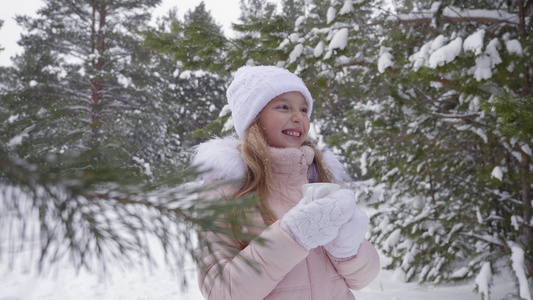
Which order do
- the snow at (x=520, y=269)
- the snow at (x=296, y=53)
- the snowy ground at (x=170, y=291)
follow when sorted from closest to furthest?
the snow at (x=520, y=269)
the snow at (x=296, y=53)
the snowy ground at (x=170, y=291)

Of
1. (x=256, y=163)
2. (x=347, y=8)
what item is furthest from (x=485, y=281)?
→ (x=256, y=163)

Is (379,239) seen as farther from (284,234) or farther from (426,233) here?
(284,234)

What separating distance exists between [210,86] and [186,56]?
1638cm

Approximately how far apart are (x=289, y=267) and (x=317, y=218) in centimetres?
23

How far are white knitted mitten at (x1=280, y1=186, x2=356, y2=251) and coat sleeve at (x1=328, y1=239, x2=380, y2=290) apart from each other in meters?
0.32

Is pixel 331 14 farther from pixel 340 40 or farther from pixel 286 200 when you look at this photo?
pixel 286 200

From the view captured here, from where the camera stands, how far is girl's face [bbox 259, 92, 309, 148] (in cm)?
204

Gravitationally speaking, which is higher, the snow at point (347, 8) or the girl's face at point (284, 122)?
the snow at point (347, 8)

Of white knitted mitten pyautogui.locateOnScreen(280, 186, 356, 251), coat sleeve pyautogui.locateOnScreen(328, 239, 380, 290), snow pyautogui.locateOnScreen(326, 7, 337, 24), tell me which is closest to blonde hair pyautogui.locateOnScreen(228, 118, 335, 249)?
white knitted mitten pyautogui.locateOnScreen(280, 186, 356, 251)

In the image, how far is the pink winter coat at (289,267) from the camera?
1.46 meters

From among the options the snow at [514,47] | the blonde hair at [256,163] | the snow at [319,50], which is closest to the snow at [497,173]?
the snow at [514,47]

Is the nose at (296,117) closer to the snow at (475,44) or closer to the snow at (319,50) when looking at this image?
the snow at (475,44)

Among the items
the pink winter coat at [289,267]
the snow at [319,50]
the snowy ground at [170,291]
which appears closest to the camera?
the pink winter coat at [289,267]

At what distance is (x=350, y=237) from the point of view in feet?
5.44
